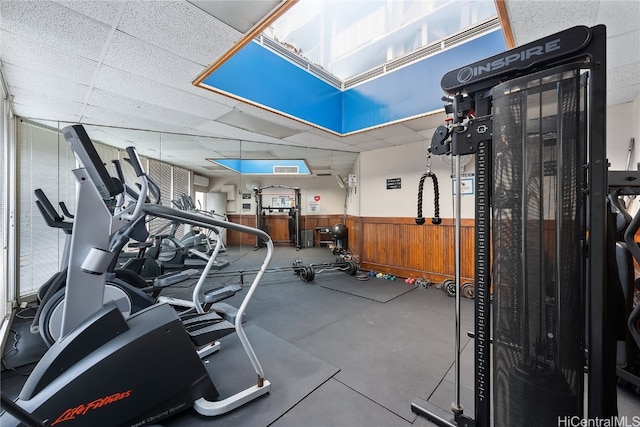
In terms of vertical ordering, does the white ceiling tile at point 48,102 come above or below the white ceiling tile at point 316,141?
below

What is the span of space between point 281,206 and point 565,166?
662cm

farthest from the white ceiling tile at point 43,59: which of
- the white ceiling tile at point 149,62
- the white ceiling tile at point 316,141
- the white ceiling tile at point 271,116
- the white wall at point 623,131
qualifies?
the white wall at point 623,131

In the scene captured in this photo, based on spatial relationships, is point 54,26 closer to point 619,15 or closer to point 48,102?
point 48,102

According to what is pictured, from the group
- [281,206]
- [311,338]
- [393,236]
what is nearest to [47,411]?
[311,338]

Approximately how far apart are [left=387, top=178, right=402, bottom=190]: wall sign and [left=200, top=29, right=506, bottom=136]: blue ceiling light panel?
1.51m

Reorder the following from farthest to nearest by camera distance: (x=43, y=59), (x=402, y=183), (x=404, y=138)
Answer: (x=402, y=183)
(x=404, y=138)
(x=43, y=59)

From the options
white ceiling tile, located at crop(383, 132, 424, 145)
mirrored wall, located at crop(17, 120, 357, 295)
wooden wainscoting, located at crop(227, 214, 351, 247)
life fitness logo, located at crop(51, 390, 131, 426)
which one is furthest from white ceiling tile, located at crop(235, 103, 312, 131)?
wooden wainscoting, located at crop(227, 214, 351, 247)

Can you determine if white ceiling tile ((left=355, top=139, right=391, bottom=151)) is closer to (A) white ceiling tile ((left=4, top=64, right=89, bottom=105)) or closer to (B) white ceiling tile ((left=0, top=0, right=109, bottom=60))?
(B) white ceiling tile ((left=0, top=0, right=109, bottom=60))

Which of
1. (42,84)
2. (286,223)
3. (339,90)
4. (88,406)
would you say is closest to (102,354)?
(88,406)

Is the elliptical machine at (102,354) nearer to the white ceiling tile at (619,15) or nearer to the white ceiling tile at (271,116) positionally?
the white ceiling tile at (271,116)

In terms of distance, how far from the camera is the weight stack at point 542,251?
38.8 inches

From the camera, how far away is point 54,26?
179 cm

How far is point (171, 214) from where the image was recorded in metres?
1.55

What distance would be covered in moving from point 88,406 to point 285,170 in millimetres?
5380
